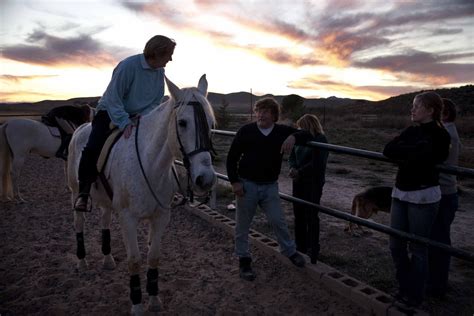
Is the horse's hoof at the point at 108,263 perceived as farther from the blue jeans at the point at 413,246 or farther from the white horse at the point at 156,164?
the blue jeans at the point at 413,246

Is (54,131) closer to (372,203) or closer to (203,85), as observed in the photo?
(203,85)

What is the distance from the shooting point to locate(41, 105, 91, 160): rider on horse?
8.66m

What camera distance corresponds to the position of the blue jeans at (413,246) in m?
2.77

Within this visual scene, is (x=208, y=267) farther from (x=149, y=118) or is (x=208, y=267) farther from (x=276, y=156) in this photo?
(x=149, y=118)

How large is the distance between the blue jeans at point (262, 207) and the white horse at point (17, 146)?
5.58m

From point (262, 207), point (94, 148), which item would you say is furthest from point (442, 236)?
point (94, 148)

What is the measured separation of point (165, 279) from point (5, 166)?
5615mm

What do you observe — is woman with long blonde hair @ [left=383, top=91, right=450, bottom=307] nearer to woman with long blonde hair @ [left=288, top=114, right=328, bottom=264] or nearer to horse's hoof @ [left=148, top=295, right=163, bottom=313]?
woman with long blonde hair @ [left=288, top=114, right=328, bottom=264]

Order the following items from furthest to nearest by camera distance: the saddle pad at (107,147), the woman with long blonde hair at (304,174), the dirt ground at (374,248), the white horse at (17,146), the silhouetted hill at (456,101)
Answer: the silhouetted hill at (456,101), the white horse at (17,146), the woman with long blonde hair at (304,174), the dirt ground at (374,248), the saddle pad at (107,147)

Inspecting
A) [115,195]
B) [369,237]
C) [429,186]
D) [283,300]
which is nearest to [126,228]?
[115,195]

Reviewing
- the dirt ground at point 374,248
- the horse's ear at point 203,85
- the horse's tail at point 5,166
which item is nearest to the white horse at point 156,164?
the horse's ear at point 203,85

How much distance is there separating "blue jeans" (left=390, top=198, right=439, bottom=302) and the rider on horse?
26.4ft

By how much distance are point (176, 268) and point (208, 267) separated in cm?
38

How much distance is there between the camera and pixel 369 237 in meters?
5.37
